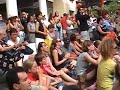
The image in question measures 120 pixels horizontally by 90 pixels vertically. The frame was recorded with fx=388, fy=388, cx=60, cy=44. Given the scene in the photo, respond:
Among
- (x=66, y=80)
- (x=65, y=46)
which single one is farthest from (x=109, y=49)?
(x=65, y=46)

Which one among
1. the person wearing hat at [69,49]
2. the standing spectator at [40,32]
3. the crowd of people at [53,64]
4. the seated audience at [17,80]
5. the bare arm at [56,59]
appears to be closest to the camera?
the seated audience at [17,80]

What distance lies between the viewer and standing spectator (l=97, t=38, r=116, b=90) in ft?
19.0

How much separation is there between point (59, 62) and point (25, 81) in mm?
4850

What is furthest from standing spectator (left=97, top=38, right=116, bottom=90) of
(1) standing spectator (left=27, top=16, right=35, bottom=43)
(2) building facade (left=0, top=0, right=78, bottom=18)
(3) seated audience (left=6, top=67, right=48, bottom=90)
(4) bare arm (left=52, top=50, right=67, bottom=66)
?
(2) building facade (left=0, top=0, right=78, bottom=18)

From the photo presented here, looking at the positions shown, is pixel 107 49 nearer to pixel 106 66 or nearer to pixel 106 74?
pixel 106 66

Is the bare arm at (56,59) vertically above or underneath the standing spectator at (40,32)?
underneath

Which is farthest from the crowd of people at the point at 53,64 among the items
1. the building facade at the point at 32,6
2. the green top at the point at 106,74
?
the building facade at the point at 32,6

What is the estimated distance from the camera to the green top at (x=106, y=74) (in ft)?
19.1

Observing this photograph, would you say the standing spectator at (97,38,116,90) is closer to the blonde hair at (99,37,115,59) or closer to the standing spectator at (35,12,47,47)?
the blonde hair at (99,37,115,59)

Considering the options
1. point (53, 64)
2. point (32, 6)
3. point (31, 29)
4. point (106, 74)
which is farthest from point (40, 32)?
point (32, 6)

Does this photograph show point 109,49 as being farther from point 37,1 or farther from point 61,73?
point 37,1

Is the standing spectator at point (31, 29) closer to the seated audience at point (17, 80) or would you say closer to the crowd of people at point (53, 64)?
the crowd of people at point (53, 64)

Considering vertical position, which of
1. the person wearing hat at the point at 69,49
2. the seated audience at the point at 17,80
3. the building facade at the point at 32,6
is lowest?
the person wearing hat at the point at 69,49

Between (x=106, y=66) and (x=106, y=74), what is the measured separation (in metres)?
0.13
